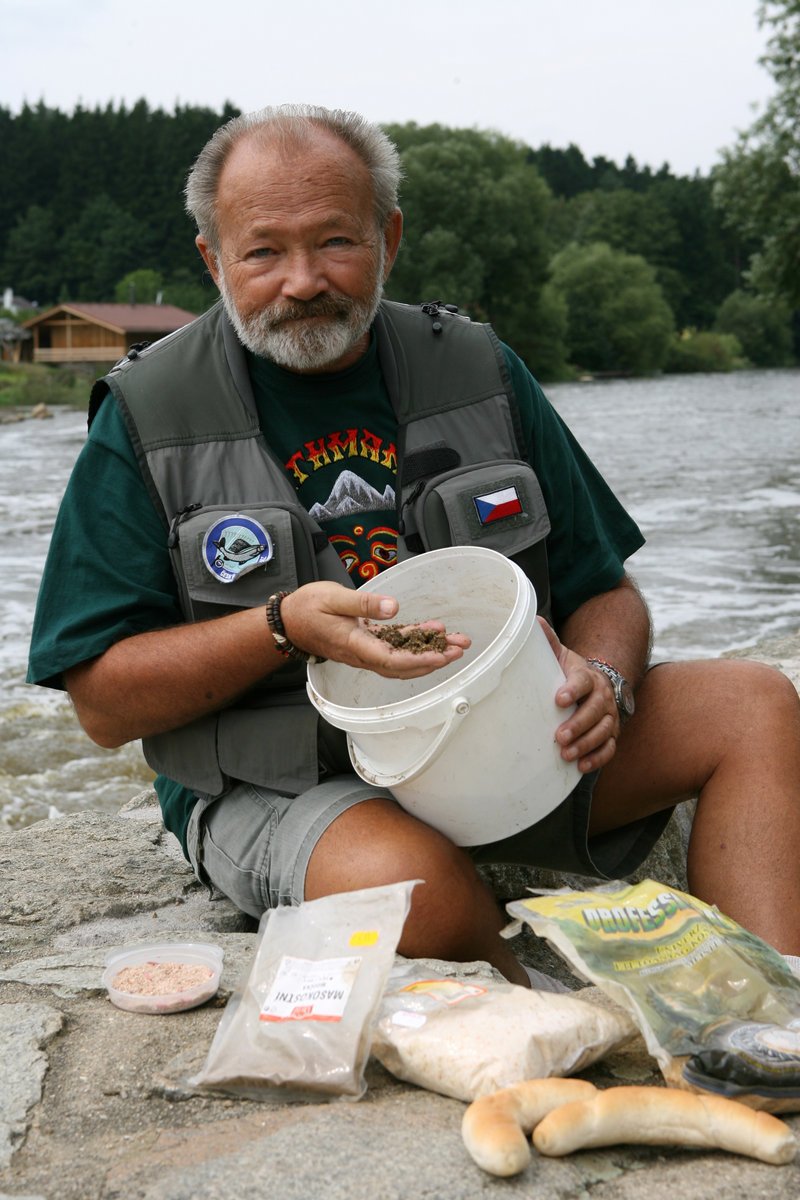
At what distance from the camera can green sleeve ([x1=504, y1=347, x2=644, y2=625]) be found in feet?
9.45

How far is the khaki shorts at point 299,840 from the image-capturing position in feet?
8.13

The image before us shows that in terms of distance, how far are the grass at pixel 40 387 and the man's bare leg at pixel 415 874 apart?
34.6 meters

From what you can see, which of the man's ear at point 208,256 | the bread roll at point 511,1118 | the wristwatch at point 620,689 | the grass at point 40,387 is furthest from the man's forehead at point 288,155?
the grass at point 40,387

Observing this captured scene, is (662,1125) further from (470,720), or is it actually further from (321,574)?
(321,574)

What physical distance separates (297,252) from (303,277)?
58mm

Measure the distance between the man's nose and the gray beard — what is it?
0.07 ft

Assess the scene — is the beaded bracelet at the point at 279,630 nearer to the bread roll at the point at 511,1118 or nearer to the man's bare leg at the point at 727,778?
the man's bare leg at the point at 727,778

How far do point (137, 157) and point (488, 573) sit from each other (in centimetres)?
10007

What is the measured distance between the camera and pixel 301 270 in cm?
268

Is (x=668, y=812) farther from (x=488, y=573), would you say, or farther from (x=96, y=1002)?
(x=96, y=1002)

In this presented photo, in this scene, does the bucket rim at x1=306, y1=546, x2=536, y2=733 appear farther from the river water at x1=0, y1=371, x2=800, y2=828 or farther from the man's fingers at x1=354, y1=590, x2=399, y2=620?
the river water at x1=0, y1=371, x2=800, y2=828

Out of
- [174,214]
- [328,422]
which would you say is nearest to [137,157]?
[174,214]

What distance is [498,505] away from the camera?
107 inches

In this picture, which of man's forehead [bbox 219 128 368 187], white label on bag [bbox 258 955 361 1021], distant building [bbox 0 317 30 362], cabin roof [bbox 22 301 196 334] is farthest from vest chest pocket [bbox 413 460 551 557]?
distant building [bbox 0 317 30 362]
